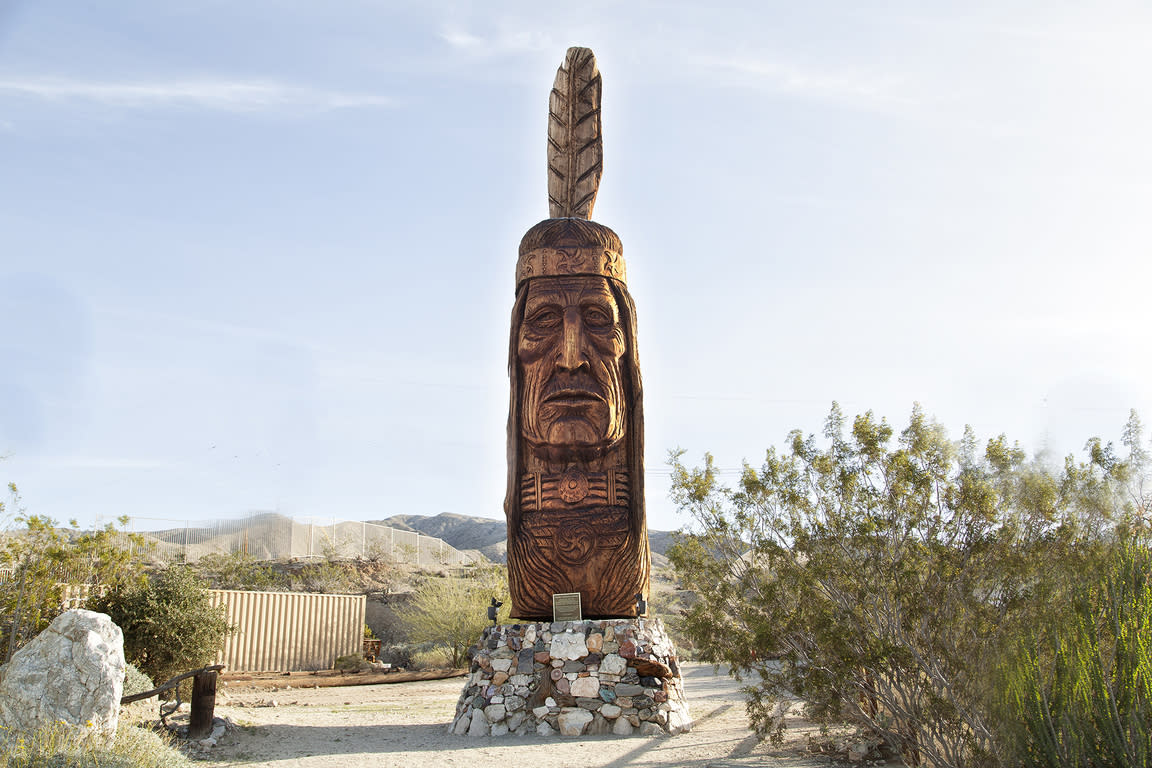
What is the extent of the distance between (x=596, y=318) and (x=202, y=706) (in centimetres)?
571

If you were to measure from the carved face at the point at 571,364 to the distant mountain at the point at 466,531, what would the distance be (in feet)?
143

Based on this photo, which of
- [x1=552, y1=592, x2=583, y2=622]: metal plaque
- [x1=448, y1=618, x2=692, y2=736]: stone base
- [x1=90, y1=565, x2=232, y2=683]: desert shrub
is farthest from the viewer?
[x1=90, y1=565, x2=232, y2=683]: desert shrub

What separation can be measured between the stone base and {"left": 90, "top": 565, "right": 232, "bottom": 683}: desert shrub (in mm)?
3696

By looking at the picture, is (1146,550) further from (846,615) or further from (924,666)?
(846,615)

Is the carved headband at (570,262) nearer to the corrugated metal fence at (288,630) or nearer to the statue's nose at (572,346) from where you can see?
the statue's nose at (572,346)

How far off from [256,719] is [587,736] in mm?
4078

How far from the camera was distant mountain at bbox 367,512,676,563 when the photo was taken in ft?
189

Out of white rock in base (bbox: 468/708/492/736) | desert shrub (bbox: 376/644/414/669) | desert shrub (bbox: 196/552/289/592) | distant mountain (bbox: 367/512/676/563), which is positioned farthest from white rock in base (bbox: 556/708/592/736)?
distant mountain (bbox: 367/512/676/563)

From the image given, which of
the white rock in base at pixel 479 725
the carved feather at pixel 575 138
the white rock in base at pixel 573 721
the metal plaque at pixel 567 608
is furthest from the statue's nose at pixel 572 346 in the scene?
the white rock in base at pixel 479 725

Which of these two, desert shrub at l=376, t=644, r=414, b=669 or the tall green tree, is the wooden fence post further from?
desert shrub at l=376, t=644, r=414, b=669

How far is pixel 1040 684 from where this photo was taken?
5.15m

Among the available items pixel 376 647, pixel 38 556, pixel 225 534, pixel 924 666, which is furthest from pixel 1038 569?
pixel 225 534

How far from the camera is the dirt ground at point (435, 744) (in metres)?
8.08

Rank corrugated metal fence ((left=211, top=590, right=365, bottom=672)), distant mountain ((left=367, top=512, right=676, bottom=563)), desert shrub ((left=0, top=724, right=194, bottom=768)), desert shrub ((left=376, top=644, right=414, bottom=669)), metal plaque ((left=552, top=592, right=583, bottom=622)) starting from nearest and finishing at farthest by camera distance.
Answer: desert shrub ((left=0, top=724, right=194, bottom=768)) → metal plaque ((left=552, top=592, right=583, bottom=622)) → corrugated metal fence ((left=211, top=590, right=365, bottom=672)) → desert shrub ((left=376, top=644, right=414, bottom=669)) → distant mountain ((left=367, top=512, right=676, bottom=563))
